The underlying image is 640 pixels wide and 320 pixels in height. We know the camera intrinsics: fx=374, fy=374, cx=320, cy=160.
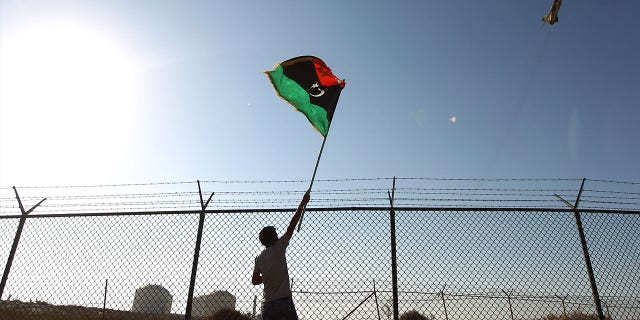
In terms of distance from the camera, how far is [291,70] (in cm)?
548

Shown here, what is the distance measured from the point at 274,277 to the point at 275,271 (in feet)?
0.17

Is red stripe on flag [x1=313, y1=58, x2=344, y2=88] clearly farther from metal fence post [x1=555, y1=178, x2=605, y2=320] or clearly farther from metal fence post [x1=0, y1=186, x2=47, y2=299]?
metal fence post [x1=0, y1=186, x2=47, y2=299]

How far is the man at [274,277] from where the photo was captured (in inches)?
131

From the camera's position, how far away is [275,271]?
342 cm

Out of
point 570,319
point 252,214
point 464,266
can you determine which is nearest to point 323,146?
point 252,214

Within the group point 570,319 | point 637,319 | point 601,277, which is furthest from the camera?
point 570,319

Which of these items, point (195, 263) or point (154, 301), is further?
point (154, 301)

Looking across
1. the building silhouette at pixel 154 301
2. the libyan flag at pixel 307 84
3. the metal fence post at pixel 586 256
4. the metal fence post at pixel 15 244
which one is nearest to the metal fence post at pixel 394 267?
the libyan flag at pixel 307 84

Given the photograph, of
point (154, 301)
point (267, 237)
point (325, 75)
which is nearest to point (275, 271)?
point (267, 237)

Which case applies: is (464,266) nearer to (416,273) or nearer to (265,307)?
(416,273)

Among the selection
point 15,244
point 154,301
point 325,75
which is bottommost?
point 154,301

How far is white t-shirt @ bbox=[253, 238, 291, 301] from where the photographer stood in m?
3.38

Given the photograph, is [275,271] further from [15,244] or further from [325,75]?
[15,244]

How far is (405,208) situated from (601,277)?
282 cm
